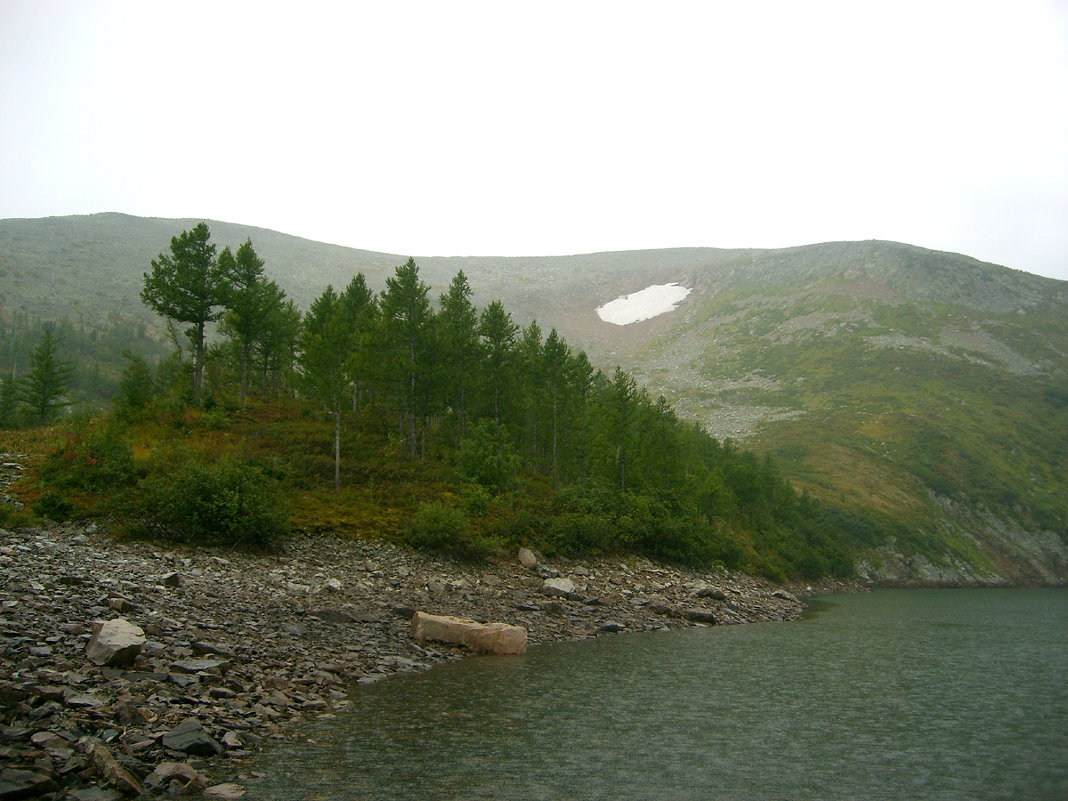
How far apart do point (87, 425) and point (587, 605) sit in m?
34.6

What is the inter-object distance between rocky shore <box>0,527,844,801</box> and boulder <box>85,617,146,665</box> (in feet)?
0.18

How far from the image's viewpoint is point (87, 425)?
43656 mm

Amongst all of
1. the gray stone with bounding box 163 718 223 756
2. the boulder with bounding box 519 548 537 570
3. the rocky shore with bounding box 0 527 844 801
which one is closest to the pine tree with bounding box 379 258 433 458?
the boulder with bounding box 519 548 537 570

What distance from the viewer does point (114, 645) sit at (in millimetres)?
16469

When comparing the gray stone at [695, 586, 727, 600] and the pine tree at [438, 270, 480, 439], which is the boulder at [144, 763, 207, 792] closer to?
the gray stone at [695, 586, 727, 600]

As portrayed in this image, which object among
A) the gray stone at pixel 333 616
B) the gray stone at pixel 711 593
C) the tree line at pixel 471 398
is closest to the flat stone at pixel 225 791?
the gray stone at pixel 333 616

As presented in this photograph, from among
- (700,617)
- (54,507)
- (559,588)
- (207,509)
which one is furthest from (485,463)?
(54,507)

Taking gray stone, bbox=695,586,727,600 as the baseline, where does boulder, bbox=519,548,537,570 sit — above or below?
above

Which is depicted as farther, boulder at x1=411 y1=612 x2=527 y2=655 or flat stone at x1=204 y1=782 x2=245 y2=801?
boulder at x1=411 y1=612 x2=527 y2=655

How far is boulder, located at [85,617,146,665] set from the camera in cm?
1628

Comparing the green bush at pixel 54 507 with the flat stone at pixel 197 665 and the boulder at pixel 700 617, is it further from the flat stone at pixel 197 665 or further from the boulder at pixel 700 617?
the boulder at pixel 700 617

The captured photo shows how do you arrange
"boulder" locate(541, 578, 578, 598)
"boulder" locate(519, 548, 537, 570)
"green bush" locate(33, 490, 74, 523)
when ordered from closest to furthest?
"green bush" locate(33, 490, 74, 523) → "boulder" locate(541, 578, 578, 598) → "boulder" locate(519, 548, 537, 570)

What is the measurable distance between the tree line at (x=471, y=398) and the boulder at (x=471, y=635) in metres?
19.8

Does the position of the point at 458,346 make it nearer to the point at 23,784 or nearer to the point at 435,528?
the point at 435,528
